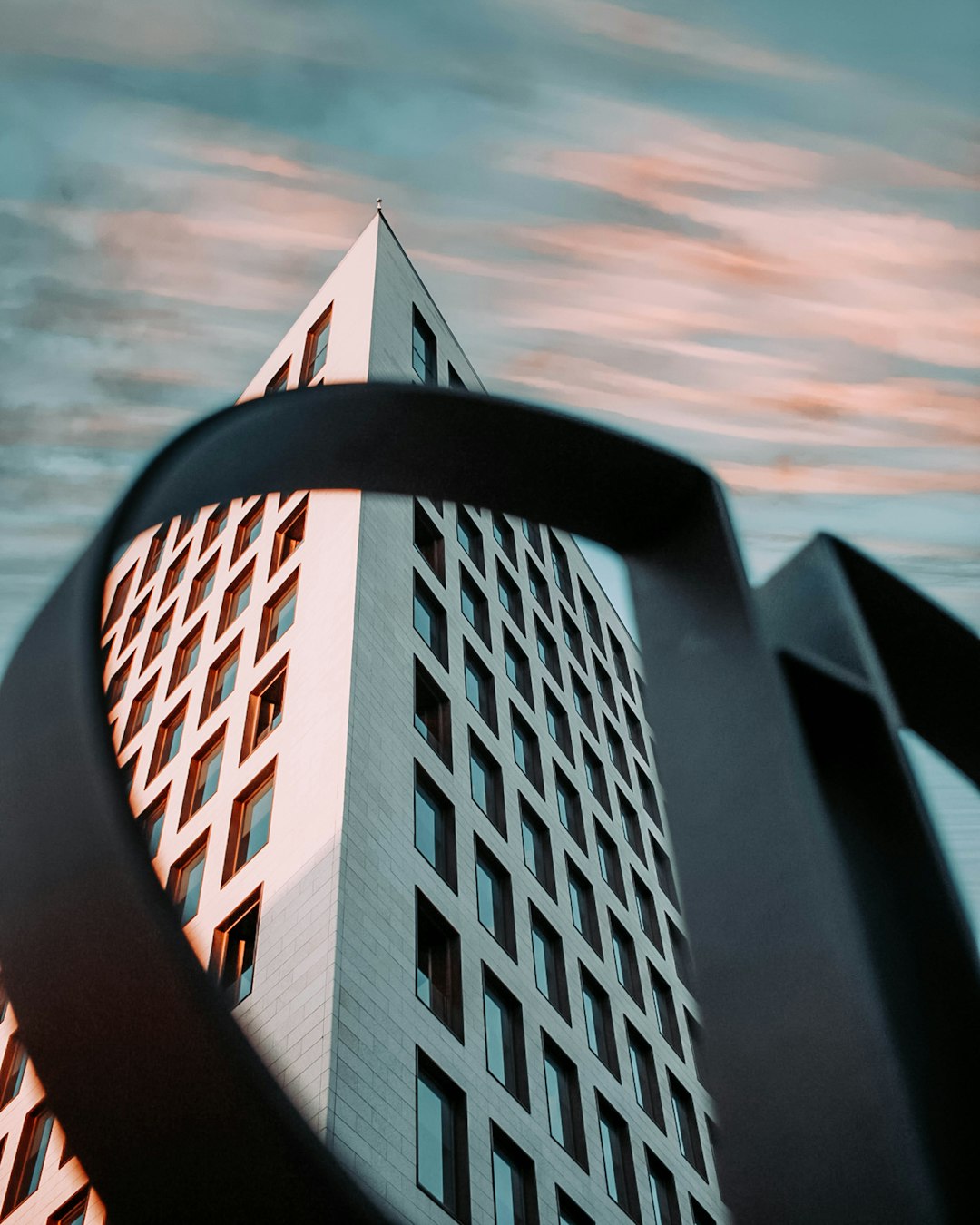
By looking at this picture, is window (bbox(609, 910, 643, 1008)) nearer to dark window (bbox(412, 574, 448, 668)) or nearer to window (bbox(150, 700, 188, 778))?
dark window (bbox(412, 574, 448, 668))

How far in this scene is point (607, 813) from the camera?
35.2 metres

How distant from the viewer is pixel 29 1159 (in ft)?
78.7

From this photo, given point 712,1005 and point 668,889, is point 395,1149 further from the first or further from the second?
point 668,889

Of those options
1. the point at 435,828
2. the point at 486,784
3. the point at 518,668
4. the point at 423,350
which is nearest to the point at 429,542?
the point at 518,668

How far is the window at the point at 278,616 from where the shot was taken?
91.5 feet

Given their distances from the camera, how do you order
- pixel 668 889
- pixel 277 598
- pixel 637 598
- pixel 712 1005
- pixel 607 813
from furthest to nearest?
pixel 668 889 < pixel 607 813 < pixel 277 598 < pixel 637 598 < pixel 712 1005

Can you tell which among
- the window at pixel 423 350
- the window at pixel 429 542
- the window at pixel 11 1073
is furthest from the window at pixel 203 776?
the window at pixel 423 350

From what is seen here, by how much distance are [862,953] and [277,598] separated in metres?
27.4

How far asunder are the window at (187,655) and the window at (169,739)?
1.48m

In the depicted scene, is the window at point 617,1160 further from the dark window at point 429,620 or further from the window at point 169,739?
the window at point 169,739

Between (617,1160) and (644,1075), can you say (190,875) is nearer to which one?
(617,1160)

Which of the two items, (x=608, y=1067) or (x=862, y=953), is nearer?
(x=862, y=953)

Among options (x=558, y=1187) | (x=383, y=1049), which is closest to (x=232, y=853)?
(x=383, y=1049)

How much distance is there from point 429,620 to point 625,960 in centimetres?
1050
